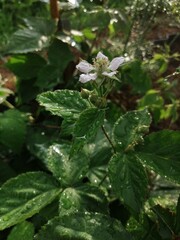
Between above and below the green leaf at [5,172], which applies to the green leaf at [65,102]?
above

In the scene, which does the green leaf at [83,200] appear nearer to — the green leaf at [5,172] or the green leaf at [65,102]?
the green leaf at [65,102]

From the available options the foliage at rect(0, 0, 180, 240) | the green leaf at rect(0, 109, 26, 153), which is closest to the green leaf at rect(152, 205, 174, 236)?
the foliage at rect(0, 0, 180, 240)

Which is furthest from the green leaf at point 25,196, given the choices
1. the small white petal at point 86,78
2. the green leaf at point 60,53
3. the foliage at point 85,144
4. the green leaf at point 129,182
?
the green leaf at point 60,53

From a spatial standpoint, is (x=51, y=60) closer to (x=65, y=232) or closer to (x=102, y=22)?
(x=102, y=22)

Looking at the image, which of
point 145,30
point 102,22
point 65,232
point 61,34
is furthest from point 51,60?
point 65,232

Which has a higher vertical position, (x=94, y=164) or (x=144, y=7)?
(x=144, y=7)

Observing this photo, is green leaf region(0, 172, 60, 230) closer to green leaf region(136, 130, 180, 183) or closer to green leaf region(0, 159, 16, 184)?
green leaf region(136, 130, 180, 183)

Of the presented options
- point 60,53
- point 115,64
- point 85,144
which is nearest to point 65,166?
point 85,144
